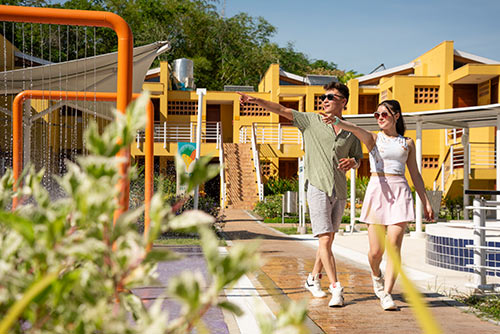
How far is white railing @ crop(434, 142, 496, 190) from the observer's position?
21.6 metres

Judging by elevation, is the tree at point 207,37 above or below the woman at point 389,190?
above

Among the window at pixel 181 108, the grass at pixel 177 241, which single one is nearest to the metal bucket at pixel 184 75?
the window at pixel 181 108

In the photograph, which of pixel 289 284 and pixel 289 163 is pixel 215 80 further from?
pixel 289 284

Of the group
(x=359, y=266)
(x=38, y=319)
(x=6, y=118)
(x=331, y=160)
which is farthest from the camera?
(x=6, y=118)

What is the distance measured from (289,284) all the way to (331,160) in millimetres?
1708

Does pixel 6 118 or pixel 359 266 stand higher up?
pixel 6 118

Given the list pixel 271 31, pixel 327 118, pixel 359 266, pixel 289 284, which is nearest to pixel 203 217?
pixel 327 118

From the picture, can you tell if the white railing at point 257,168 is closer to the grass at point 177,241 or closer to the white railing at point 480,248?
the grass at point 177,241

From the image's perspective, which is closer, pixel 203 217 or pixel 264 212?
pixel 203 217

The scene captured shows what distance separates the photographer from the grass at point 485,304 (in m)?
4.55

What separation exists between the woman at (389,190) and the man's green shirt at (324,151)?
23 centimetres

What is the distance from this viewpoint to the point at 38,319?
0.79 m

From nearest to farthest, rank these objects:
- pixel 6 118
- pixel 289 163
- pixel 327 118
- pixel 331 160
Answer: pixel 327 118
pixel 331 160
pixel 6 118
pixel 289 163

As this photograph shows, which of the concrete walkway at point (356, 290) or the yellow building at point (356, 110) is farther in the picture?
the yellow building at point (356, 110)
